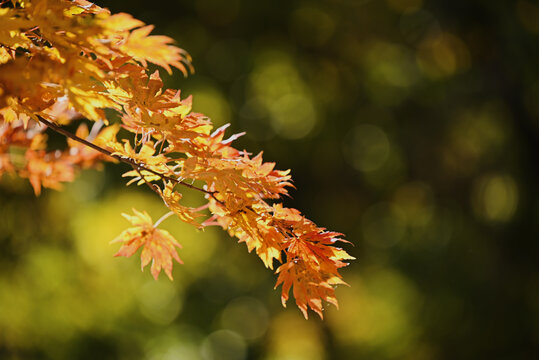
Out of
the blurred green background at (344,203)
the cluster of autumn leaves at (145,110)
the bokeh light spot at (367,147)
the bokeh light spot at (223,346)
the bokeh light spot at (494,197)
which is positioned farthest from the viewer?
the bokeh light spot at (367,147)

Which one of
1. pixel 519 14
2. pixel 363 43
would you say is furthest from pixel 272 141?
pixel 519 14

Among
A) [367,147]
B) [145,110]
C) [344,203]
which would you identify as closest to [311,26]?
[367,147]

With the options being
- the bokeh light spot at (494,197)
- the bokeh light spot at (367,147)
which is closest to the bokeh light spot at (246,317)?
the bokeh light spot at (367,147)

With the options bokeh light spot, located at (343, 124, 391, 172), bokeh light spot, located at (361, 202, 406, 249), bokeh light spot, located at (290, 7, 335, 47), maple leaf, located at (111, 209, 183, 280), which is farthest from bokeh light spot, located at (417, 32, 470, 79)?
maple leaf, located at (111, 209, 183, 280)

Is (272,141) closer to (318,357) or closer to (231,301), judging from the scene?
(231,301)

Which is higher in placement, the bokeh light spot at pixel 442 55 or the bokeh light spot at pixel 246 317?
the bokeh light spot at pixel 442 55

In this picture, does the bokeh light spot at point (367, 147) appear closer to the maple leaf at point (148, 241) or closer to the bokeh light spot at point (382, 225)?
the bokeh light spot at point (382, 225)

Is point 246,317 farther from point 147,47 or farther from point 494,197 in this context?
point 147,47
